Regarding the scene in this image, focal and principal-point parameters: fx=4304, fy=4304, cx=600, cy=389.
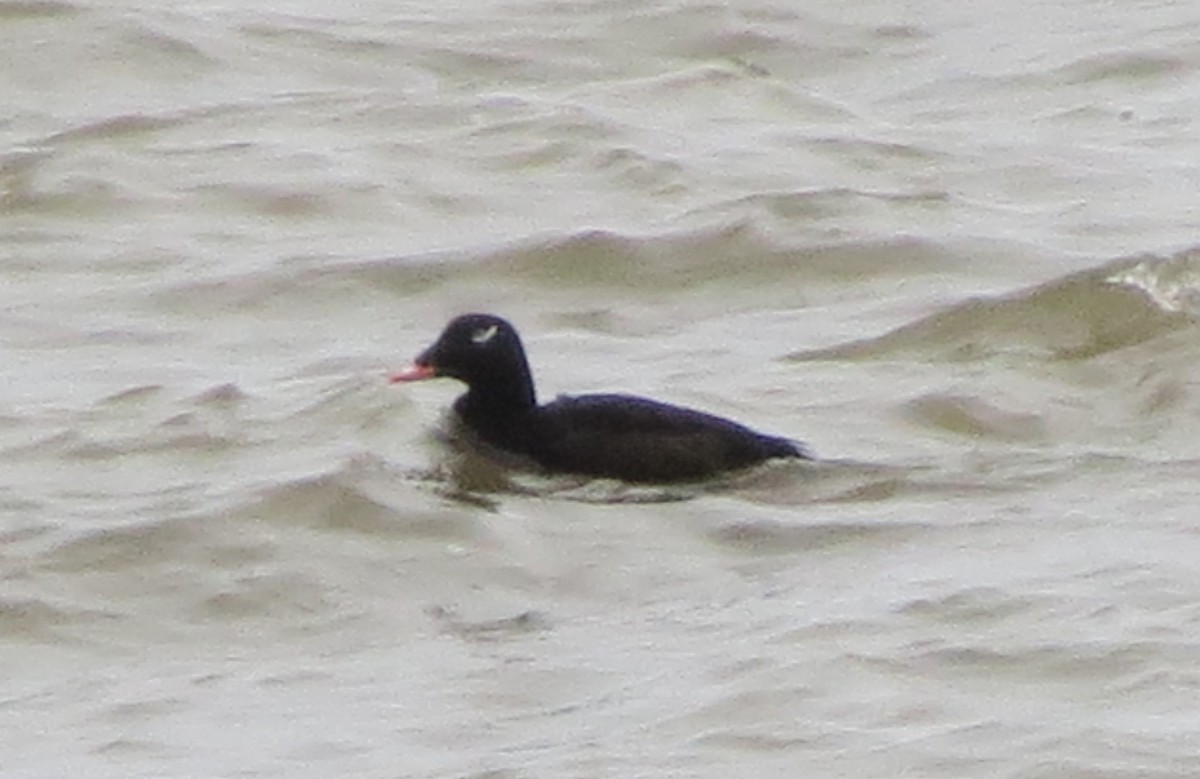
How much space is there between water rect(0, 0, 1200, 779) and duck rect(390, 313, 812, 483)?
0.08 metres

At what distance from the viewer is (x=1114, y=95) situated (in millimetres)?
17422

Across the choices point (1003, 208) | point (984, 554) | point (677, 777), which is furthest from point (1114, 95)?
point (677, 777)

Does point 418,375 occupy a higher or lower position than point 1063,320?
higher

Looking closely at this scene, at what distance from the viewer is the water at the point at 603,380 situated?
9328mm

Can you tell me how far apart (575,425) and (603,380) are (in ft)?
4.08

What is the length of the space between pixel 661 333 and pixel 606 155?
2.65 meters

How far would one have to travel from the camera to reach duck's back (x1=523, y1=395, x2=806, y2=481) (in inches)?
457

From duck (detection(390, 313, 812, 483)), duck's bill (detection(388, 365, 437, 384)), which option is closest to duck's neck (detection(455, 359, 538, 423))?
duck (detection(390, 313, 812, 483))

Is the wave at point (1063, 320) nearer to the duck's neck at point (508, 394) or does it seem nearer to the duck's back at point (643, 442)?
the duck's neck at point (508, 394)

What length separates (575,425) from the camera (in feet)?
Result: 39.1

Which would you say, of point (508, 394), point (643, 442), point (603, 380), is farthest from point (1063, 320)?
point (643, 442)

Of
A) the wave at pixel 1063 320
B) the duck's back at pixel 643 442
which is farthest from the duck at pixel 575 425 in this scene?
the wave at pixel 1063 320

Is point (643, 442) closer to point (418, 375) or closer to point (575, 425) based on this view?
point (575, 425)

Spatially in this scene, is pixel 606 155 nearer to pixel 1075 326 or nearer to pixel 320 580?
pixel 1075 326
